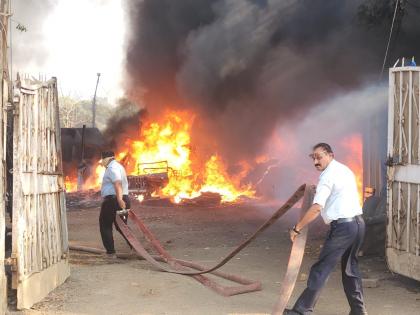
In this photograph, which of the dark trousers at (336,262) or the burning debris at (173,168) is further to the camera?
the burning debris at (173,168)

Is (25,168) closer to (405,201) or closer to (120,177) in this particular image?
(120,177)

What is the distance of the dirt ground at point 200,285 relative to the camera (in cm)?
584

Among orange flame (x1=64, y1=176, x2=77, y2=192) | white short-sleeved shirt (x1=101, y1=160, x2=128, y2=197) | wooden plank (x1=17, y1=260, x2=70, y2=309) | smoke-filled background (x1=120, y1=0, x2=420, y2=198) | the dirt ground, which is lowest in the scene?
the dirt ground

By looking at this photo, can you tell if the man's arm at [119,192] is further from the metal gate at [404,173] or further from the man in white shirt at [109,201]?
the metal gate at [404,173]

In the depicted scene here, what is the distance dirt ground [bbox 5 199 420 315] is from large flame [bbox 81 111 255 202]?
1002 centimetres

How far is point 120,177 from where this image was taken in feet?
28.8

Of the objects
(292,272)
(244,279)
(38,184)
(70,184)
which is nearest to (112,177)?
(38,184)

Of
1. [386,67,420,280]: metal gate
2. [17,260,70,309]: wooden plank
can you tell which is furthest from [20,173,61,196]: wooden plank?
[386,67,420,280]: metal gate

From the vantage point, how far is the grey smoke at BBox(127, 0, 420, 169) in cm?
1862

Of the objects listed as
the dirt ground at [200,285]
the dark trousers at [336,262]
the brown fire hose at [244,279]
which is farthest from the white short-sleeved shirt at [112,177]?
the dark trousers at [336,262]

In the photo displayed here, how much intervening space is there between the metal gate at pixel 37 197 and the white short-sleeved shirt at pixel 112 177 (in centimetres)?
193

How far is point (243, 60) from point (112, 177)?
16314mm

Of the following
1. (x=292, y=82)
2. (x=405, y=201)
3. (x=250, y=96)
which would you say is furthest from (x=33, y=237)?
(x=250, y=96)

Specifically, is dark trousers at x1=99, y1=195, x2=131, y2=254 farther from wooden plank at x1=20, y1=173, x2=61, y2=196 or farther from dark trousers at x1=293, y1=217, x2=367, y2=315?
dark trousers at x1=293, y1=217, x2=367, y2=315
